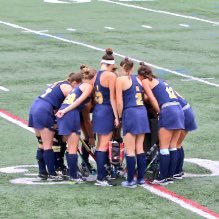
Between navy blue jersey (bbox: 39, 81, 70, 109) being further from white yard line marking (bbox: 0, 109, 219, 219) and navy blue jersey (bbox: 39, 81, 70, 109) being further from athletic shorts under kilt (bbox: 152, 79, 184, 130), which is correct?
athletic shorts under kilt (bbox: 152, 79, 184, 130)

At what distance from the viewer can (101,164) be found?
13.5 metres

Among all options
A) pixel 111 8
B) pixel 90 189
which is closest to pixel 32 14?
pixel 111 8

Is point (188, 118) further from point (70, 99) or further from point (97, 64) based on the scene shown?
point (97, 64)

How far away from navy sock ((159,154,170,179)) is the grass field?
0.20m

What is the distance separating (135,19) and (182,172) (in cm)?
1847

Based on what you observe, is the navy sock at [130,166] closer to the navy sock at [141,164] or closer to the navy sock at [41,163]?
the navy sock at [141,164]

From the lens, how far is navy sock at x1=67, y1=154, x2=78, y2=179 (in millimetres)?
13516

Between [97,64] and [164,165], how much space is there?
36.0ft

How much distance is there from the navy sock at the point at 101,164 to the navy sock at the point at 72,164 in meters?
0.30

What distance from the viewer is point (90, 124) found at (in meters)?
14.0

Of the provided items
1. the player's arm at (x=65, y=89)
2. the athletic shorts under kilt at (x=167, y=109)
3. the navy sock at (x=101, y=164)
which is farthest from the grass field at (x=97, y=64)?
the player's arm at (x=65, y=89)

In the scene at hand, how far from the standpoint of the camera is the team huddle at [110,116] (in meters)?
13.4

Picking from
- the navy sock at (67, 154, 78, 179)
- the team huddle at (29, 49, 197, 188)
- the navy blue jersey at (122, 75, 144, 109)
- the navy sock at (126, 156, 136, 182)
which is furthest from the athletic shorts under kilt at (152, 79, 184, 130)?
the navy sock at (67, 154, 78, 179)

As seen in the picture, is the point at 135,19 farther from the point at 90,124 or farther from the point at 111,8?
the point at 90,124
